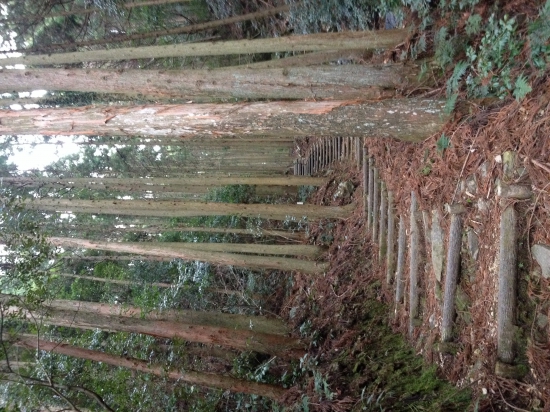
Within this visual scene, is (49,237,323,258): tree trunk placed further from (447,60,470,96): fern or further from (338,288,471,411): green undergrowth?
(447,60,470,96): fern

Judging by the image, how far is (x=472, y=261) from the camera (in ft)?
12.9

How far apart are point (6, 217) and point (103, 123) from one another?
15.0 ft

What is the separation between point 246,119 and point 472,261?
229cm

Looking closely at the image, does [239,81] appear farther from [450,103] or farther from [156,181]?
[156,181]

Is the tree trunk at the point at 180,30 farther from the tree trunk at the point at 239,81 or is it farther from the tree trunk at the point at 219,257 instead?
the tree trunk at the point at 219,257

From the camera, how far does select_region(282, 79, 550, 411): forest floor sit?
3.24 metres

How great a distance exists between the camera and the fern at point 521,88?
10.7 feet

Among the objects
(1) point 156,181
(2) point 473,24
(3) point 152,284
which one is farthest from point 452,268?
(3) point 152,284

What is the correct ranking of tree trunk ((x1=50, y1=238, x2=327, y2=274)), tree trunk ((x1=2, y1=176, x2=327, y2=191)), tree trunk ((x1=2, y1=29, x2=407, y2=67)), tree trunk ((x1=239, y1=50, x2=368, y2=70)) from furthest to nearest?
tree trunk ((x1=2, y1=176, x2=327, y2=191)) < tree trunk ((x1=50, y1=238, x2=327, y2=274)) < tree trunk ((x1=239, y1=50, x2=368, y2=70)) < tree trunk ((x1=2, y1=29, x2=407, y2=67))

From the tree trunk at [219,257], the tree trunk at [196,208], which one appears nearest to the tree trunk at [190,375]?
the tree trunk at [219,257]

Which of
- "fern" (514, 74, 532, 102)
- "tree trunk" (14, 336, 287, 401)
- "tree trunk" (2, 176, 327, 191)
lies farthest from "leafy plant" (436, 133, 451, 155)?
"tree trunk" (2, 176, 327, 191)

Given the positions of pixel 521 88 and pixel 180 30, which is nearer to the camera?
pixel 521 88

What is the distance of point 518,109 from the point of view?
345cm

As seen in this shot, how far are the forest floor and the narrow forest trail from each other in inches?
0.4
